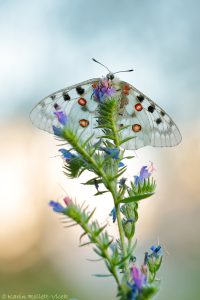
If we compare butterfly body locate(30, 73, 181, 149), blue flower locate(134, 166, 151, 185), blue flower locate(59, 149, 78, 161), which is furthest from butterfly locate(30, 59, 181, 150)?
blue flower locate(59, 149, 78, 161)

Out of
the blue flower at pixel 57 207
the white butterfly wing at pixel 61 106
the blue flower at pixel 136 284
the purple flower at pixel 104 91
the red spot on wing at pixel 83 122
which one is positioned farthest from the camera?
the white butterfly wing at pixel 61 106

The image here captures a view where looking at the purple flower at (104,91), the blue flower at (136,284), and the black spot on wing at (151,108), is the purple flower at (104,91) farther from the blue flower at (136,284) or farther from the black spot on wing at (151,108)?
the blue flower at (136,284)

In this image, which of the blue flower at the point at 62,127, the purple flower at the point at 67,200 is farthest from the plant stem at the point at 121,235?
the blue flower at the point at 62,127

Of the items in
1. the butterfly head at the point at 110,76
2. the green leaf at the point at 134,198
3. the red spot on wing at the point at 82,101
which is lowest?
the green leaf at the point at 134,198

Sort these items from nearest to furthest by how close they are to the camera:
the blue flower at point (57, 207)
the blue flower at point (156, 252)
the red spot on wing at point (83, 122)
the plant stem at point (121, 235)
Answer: the blue flower at point (57, 207) → the plant stem at point (121, 235) → the blue flower at point (156, 252) → the red spot on wing at point (83, 122)

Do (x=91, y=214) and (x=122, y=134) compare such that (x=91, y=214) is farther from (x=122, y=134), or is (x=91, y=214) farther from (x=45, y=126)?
(x=45, y=126)

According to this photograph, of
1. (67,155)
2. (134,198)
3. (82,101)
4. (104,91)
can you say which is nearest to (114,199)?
(134,198)

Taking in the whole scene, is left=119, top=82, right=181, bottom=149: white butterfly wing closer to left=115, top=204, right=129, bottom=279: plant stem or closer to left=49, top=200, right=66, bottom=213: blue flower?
left=115, top=204, right=129, bottom=279: plant stem

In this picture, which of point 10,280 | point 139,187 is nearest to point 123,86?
point 139,187
